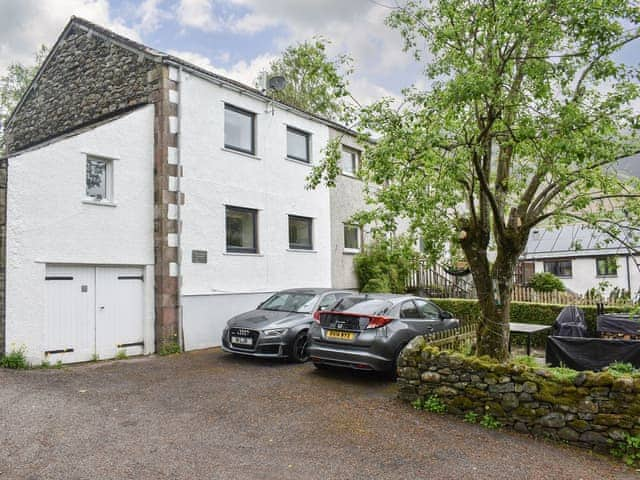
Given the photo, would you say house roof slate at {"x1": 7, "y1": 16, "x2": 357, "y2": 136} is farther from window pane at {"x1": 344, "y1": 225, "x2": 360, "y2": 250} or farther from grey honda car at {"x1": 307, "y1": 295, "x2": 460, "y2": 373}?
grey honda car at {"x1": 307, "y1": 295, "x2": 460, "y2": 373}

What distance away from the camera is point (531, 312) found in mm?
14719

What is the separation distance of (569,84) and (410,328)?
16.5ft

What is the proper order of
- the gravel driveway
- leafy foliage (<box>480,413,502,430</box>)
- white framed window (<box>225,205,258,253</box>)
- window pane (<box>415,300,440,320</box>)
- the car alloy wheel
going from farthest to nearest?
1. white framed window (<box>225,205,258,253</box>)
2. the car alloy wheel
3. window pane (<box>415,300,440,320</box>)
4. leafy foliage (<box>480,413,502,430</box>)
5. the gravel driveway

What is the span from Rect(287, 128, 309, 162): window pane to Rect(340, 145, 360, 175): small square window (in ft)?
7.42

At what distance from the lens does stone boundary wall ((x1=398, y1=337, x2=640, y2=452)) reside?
568 centimetres

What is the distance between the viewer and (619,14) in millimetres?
6543

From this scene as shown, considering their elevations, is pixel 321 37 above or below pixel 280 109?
below

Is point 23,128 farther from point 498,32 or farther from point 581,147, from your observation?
point 581,147

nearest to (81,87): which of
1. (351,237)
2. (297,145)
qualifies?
(297,145)

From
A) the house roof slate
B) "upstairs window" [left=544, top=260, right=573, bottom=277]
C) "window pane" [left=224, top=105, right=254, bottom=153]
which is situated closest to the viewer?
the house roof slate

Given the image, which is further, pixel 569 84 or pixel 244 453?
pixel 569 84

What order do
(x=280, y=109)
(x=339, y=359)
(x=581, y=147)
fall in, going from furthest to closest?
(x=280, y=109) < (x=339, y=359) < (x=581, y=147)

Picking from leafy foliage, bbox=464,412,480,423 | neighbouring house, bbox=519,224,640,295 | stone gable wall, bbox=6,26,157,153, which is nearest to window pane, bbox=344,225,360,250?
stone gable wall, bbox=6,26,157,153

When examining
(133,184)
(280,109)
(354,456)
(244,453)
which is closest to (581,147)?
(354,456)
